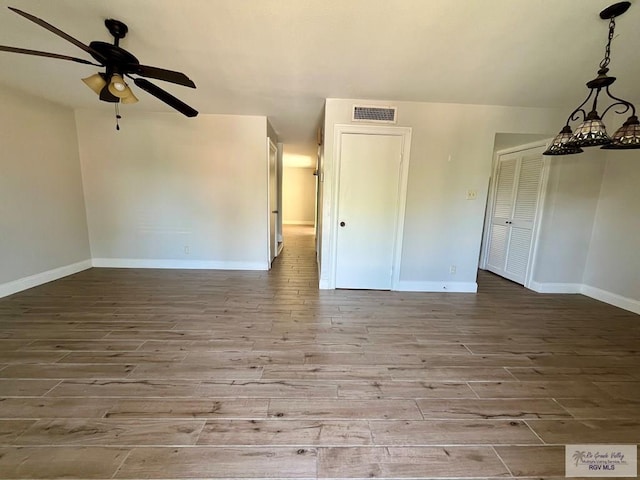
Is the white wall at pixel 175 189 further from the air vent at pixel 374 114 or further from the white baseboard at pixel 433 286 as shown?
the white baseboard at pixel 433 286

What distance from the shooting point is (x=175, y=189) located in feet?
13.6

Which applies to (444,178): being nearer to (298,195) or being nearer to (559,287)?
(559,287)

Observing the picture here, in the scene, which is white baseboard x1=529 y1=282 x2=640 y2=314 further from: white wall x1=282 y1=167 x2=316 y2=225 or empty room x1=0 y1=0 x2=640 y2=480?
white wall x1=282 y1=167 x2=316 y2=225

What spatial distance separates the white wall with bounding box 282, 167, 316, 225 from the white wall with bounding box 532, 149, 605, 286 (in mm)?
8221

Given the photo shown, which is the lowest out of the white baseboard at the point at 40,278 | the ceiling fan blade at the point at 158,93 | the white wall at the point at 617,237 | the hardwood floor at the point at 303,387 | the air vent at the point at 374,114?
the hardwood floor at the point at 303,387

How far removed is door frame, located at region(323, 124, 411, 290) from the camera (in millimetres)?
3223

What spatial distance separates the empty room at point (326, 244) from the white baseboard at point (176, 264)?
0.12 feet

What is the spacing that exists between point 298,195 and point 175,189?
23.2ft

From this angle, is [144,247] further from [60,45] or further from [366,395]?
[366,395]

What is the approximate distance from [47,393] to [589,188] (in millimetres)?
5856

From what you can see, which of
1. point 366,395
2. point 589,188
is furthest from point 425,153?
point 366,395

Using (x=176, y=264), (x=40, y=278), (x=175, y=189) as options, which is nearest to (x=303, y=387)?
(x=176, y=264)

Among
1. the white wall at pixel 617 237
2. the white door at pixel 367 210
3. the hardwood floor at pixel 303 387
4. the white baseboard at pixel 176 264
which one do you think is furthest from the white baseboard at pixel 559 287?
the white baseboard at pixel 176 264

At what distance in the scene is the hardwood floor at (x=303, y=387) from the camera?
123 cm
